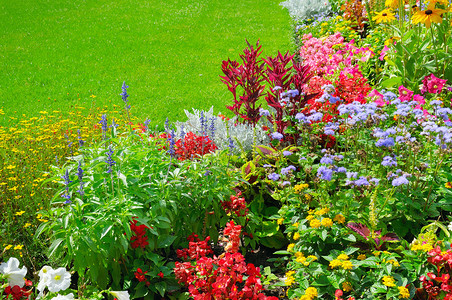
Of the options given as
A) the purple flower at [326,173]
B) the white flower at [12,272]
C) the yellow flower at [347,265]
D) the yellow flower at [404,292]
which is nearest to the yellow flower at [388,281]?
the yellow flower at [404,292]

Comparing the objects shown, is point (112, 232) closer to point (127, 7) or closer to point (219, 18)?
point (219, 18)

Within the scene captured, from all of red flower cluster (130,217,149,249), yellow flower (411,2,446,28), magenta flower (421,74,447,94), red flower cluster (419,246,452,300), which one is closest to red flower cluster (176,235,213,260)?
red flower cluster (130,217,149,249)

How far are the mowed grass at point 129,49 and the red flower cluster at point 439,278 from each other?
437 centimetres

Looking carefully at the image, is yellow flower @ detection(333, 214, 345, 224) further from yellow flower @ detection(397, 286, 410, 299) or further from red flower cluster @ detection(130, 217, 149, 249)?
red flower cluster @ detection(130, 217, 149, 249)

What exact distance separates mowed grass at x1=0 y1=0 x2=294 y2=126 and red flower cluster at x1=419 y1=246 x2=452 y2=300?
4.37 meters

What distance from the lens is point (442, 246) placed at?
236 centimetres

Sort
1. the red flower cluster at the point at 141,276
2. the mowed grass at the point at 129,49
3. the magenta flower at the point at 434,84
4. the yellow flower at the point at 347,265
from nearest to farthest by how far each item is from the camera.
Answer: the yellow flower at the point at 347,265 → the red flower cluster at the point at 141,276 → the magenta flower at the point at 434,84 → the mowed grass at the point at 129,49

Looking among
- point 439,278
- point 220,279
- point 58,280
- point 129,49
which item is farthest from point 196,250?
point 129,49

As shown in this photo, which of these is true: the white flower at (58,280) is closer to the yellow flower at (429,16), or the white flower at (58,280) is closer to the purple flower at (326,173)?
the purple flower at (326,173)

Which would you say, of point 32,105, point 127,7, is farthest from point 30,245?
point 127,7

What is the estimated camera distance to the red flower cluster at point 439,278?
7.09 feet

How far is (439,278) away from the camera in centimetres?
217

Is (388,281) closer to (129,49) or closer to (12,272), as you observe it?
(12,272)

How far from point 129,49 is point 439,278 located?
8558 millimetres
